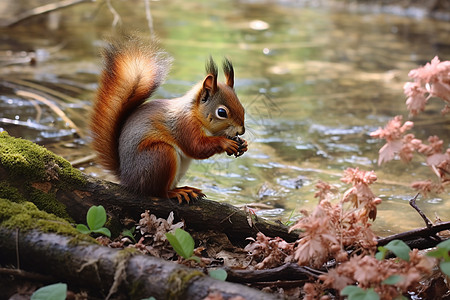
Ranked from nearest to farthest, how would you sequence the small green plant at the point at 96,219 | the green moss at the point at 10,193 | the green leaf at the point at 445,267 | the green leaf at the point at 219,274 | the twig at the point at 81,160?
the green leaf at the point at 445,267 < the green leaf at the point at 219,274 < the small green plant at the point at 96,219 < the green moss at the point at 10,193 < the twig at the point at 81,160

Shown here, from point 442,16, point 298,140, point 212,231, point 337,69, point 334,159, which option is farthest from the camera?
point 442,16

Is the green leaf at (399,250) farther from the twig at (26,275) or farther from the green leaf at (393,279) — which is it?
the twig at (26,275)

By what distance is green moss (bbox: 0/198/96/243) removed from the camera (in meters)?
1.88

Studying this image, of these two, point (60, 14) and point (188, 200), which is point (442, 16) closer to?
point (60, 14)

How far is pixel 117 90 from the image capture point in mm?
2457

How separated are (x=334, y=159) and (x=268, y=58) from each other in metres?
3.60

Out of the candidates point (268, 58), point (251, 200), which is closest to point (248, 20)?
point (268, 58)

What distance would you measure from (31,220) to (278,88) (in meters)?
4.18

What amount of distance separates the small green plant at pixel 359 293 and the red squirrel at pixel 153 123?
2.88 ft

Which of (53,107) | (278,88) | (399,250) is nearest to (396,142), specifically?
(399,250)

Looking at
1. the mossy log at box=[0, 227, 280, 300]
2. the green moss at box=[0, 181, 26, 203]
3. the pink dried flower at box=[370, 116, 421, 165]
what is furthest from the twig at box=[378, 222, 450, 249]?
the green moss at box=[0, 181, 26, 203]

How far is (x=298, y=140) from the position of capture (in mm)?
4352

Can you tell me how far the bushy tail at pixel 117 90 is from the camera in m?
2.45

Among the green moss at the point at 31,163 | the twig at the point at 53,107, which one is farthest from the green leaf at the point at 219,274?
the twig at the point at 53,107
